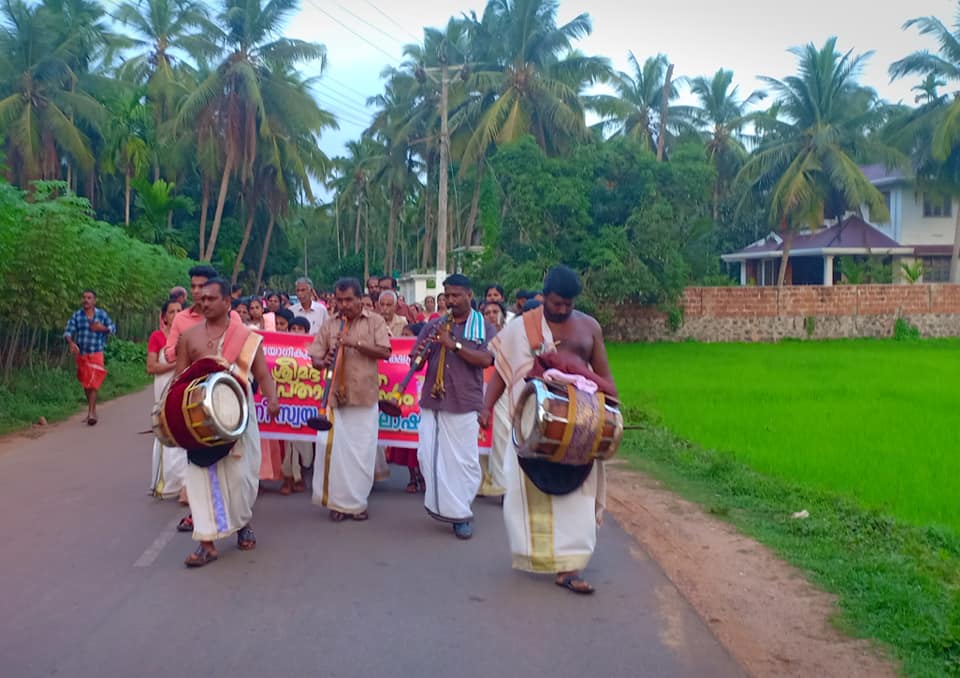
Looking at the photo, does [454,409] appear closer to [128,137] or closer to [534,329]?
[534,329]

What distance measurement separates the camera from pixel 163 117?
41406 millimetres

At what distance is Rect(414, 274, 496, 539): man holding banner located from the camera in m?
7.41

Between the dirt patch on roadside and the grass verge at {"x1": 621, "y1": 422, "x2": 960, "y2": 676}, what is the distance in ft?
0.44

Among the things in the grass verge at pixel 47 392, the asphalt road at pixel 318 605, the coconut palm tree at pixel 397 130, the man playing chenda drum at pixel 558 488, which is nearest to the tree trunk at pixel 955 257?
the coconut palm tree at pixel 397 130

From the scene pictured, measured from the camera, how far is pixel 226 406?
6270mm

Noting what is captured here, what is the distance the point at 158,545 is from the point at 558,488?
2.98m

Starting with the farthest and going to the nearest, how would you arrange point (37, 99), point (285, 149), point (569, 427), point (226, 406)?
point (285, 149) → point (37, 99) → point (226, 406) → point (569, 427)

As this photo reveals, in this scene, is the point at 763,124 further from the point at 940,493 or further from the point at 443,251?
the point at 940,493

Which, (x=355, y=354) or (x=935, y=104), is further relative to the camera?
(x=935, y=104)

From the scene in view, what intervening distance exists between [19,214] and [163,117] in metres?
29.5

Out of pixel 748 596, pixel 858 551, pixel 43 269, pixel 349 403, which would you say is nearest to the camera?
pixel 748 596

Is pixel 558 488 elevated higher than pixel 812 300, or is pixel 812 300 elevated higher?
pixel 812 300

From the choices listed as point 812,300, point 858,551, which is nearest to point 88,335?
point 858,551

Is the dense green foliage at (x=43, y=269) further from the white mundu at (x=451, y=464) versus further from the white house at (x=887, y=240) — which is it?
the white house at (x=887, y=240)
